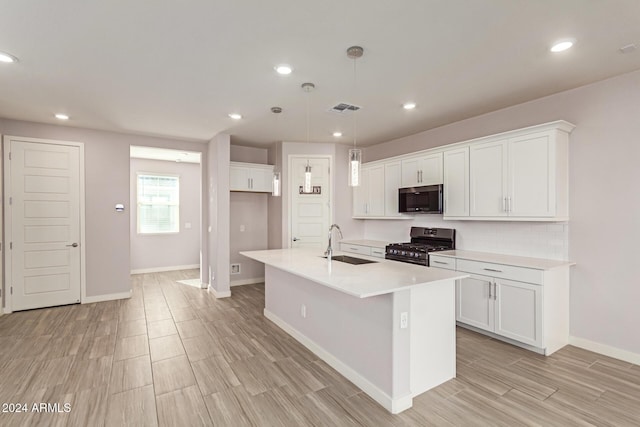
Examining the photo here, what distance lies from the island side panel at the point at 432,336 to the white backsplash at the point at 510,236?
1.66 meters

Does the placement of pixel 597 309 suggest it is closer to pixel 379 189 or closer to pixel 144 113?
pixel 379 189

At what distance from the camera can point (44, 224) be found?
182 inches

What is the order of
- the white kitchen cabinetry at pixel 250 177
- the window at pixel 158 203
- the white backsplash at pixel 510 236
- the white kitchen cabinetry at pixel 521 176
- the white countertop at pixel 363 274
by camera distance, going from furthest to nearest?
the window at pixel 158 203 → the white kitchen cabinetry at pixel 250 177 → the white backsplash at pixel 510 236 → the white kitchen cabinetry at pixel 521 176 → the white countertop at pixel 363 274

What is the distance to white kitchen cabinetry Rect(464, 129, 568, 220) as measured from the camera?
320cm

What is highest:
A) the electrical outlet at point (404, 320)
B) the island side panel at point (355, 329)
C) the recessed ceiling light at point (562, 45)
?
the recessed ceiling light at point (562, 45)

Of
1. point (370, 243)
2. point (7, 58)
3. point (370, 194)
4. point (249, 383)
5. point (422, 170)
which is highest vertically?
point (7, 58)

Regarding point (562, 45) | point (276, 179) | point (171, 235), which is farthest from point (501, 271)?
point (171, 235)

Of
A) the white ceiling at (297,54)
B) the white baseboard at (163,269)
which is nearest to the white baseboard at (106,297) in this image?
the white baseboard at (163,269)

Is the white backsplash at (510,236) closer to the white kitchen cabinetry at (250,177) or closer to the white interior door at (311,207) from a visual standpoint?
the white interior door at (311,207)

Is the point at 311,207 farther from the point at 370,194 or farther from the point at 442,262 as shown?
the point at 442,262

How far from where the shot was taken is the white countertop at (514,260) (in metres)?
3.12

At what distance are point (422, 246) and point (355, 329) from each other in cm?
227

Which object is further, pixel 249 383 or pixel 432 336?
pixel 249 383

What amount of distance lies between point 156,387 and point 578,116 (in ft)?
15.7
